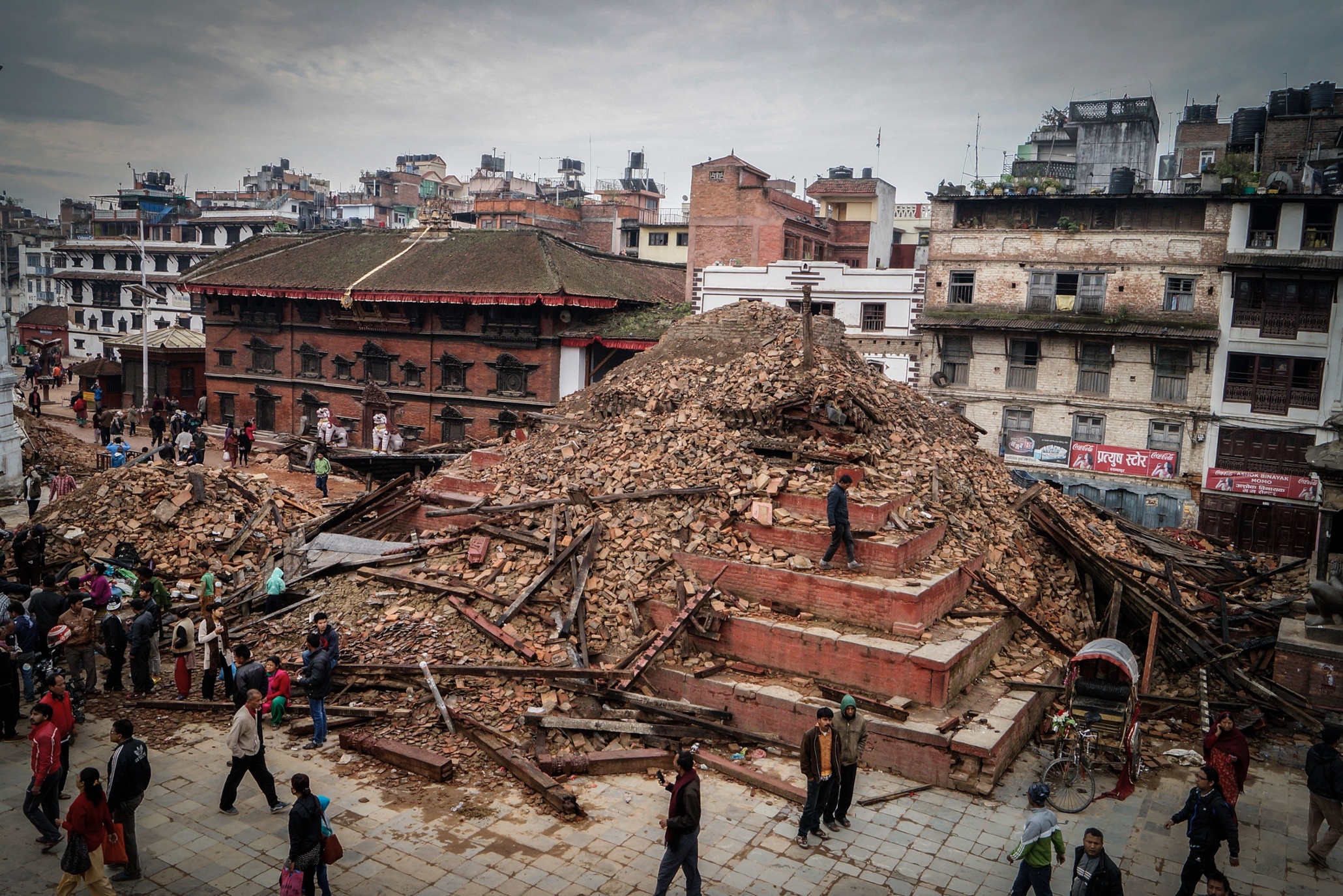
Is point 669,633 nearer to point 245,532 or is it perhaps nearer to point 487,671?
point 487,671

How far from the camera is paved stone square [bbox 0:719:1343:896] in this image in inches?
398

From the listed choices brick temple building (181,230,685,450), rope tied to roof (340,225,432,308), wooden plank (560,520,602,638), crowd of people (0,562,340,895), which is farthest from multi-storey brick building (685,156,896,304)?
crowd of people (0,562,340,895)

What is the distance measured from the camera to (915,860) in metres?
10.9

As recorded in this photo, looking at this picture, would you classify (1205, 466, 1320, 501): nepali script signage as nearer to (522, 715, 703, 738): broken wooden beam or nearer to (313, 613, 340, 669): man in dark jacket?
(522, 715, 703, 738): broken wooden beam

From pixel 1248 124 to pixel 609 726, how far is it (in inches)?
1847

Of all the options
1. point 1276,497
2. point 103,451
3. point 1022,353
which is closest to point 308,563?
point 103,451

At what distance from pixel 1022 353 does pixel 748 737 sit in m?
26.4

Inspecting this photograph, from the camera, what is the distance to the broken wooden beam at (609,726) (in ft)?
43.2

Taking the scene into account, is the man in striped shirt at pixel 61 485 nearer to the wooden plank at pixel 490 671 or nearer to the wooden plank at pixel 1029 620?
the wooden plank at pixel 490 671

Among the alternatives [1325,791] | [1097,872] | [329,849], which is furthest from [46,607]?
[1325,791]

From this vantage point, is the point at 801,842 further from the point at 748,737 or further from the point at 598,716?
the point at 598,716

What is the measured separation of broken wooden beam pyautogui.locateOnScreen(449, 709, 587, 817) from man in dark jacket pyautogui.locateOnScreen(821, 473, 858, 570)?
19.2ft

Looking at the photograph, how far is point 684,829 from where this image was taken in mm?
9250

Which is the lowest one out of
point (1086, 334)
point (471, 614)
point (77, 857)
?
point (77, 857)
